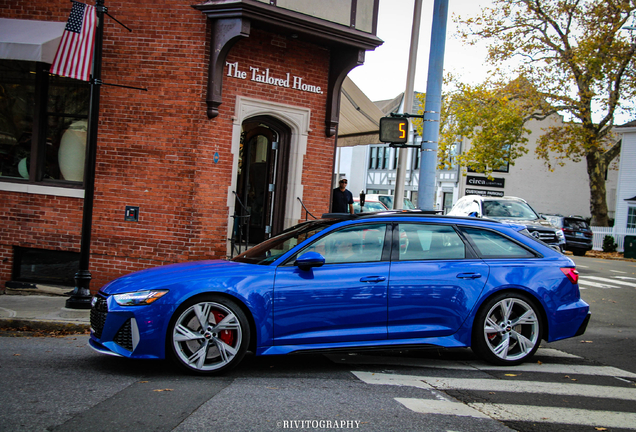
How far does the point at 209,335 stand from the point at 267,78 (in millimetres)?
6892

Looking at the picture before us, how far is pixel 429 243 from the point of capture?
6074 mm

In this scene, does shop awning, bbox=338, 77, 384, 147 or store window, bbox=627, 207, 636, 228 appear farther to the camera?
store window, bbox=627, 207, 636, 228

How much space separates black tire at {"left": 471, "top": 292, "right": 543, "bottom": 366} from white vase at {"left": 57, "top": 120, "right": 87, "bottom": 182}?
8012mm

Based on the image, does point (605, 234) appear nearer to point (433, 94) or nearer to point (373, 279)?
point (433, 94)

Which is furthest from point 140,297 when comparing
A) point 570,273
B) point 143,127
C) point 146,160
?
point 143,127

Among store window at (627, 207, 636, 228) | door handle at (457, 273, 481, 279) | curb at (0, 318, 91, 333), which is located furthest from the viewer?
store window at (627, 207, 636, 228)

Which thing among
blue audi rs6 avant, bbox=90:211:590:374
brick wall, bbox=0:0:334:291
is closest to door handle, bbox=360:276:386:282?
blue audi rs6 avant, bbox=90:211:590:374

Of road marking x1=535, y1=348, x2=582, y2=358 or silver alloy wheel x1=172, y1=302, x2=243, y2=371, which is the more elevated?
silver alloy wheel x1=172, y1=302, x2=243, y2=371

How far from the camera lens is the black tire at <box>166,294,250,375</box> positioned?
5.24 m

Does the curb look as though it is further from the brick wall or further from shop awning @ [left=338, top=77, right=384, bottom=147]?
shop awning @ [left=338, top=77, right=384, bottom=147]

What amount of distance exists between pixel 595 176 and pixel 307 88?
2663 cm

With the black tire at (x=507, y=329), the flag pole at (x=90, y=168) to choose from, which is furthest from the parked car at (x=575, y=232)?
the flag pole at (x=90, y=168)

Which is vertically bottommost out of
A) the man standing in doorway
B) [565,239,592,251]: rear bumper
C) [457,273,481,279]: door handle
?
[565,239,592,251]: rear bumper

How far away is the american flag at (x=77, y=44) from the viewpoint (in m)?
8.77
